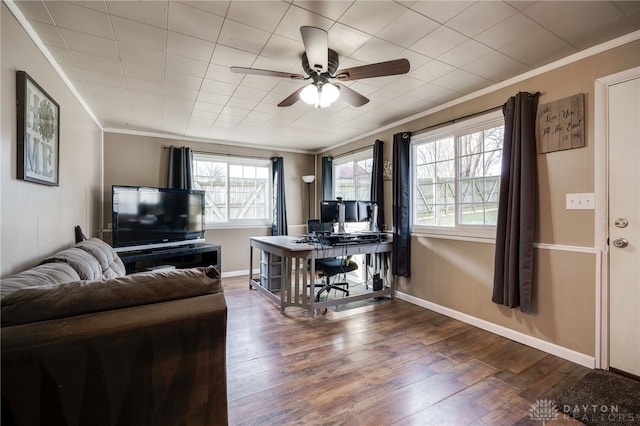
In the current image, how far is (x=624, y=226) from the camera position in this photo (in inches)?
81.7

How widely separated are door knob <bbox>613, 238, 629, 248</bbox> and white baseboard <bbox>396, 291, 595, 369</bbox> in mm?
872

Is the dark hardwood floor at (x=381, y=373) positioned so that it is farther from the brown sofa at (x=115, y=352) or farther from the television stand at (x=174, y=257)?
the television stand at (x=174, y=257)

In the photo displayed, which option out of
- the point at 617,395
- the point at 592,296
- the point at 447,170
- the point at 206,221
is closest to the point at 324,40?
the point at 447,170

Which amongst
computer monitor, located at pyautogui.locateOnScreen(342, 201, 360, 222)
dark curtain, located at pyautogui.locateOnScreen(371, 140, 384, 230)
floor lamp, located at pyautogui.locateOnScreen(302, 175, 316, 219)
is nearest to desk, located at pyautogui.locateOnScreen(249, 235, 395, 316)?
computer monitor, located at pyautogui.locateOnScreen(342, 201, 360, 222)

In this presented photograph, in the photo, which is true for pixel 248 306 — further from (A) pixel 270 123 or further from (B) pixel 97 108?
(B) pixel 97 108

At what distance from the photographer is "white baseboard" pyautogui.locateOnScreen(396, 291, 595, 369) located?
88.2 inches

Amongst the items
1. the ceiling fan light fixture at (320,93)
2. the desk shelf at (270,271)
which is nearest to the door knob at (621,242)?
the ceiling fan light fixture at (320,93)

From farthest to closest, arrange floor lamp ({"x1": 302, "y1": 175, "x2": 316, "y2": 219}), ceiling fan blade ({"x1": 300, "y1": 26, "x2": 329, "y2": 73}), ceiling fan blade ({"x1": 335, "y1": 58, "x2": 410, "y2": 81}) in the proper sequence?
floor lamp ({"x1": 302, "y1": 175, "x2": 316, "y2": 219}) → ceiling fan blade ({"x1": 335, "y1": 58, "x2": 410, "y2": 81}) → ceiling fan blade ({"x1": 300, "y1": 26, "x2": 329, "y2": 73})

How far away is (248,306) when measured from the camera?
11.6ft

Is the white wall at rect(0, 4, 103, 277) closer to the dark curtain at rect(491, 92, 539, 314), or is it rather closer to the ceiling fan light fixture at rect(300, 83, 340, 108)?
the ceiling fan light fixture at rect(300, 83, 340, 108)

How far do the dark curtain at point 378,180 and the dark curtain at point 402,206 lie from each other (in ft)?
1.15

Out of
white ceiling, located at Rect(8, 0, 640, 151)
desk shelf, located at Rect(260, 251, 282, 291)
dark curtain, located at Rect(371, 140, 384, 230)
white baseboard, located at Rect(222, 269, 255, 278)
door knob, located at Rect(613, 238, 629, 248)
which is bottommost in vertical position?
white baseboard, located at Rect(222, 269, 255, 278)

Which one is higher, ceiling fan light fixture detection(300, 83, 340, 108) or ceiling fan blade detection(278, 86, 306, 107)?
ceiling fan blade detection(278, 86, 306, 107)

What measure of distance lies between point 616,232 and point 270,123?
370 cm
